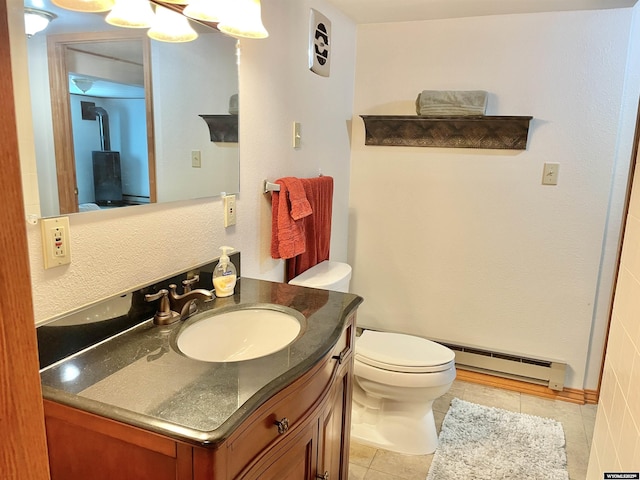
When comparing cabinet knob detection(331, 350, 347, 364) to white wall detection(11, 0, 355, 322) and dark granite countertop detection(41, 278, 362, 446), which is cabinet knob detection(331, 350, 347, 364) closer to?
dark granite countertop detection(41, 278, 362, 446)

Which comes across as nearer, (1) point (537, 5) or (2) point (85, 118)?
(2) point (85, 118)

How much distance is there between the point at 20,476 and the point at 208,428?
0.37 meters

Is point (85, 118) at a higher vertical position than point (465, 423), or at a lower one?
higher

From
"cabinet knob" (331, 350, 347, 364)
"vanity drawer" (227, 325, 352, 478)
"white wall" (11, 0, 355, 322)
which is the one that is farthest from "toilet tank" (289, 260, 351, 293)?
"vanity drawer" (227, 325, 352, 478)

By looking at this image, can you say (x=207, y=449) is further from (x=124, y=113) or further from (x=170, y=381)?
(x=124, y=113)

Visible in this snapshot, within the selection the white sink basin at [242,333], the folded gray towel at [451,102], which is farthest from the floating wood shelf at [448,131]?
the white sink basin at [242,333]

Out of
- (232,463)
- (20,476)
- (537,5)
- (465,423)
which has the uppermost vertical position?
(537,5)

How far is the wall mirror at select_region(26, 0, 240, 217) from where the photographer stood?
1.03 metres

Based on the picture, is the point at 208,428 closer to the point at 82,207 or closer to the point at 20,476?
the point at 20,476

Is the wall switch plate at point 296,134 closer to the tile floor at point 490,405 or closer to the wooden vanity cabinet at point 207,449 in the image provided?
the wooden vanity cabinet at point 207,449

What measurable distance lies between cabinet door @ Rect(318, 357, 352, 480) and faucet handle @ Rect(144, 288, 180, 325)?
499 mm

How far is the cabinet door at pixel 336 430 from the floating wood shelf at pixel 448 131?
5.07 ft

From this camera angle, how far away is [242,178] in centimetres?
173

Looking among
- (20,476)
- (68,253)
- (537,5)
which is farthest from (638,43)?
(20,476)
